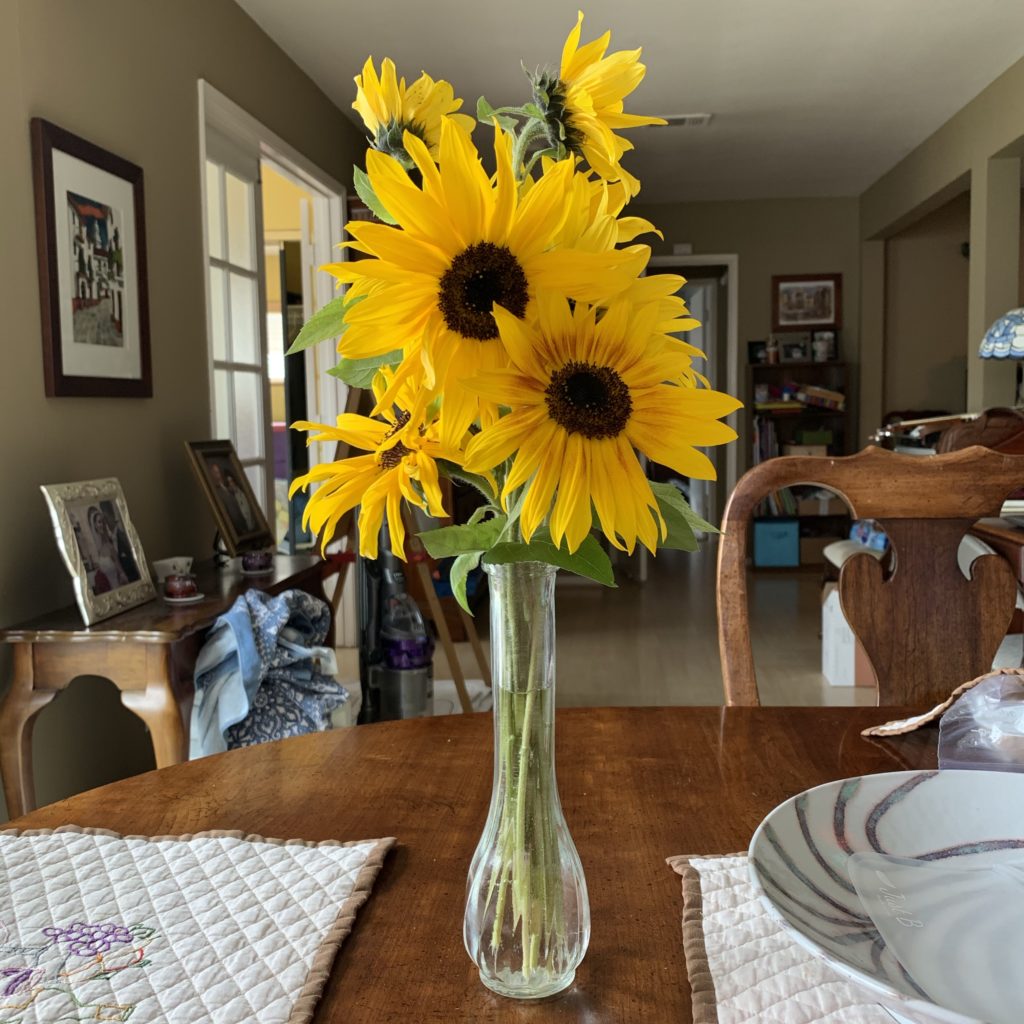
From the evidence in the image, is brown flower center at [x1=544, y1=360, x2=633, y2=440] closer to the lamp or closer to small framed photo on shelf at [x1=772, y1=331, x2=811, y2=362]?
the lamp

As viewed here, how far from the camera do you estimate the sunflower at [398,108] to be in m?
0.56

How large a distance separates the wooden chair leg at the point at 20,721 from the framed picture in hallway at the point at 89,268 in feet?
2.10

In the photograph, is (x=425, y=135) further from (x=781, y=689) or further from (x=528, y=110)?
(x=781, y=689)

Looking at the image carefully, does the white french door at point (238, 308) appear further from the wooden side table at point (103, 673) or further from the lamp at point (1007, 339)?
the lamp at point (1007, 339)

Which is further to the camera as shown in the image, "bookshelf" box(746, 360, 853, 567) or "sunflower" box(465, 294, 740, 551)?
"bookshelf" box(746, 360, 853, 567)

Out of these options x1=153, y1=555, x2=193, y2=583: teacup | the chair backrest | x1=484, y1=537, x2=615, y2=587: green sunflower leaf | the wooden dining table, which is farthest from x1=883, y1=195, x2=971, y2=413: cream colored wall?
x1=484, y1=537, x2=615, y2=587: green sunflower leaf

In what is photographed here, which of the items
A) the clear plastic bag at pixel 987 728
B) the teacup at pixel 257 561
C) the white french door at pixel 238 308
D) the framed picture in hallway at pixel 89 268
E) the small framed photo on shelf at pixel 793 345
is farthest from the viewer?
the small framed photo on shelf at pixel 793 345

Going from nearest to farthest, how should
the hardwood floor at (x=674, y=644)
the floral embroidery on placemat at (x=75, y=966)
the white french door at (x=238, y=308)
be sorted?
1. the floral embroidery on placemat at (x=75, y=966)
2. the white french door at (x=238, y=308)
3. the hardwood floor at (x=674, y=644)

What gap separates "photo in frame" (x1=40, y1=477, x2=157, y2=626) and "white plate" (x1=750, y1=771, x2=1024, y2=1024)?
1752mm

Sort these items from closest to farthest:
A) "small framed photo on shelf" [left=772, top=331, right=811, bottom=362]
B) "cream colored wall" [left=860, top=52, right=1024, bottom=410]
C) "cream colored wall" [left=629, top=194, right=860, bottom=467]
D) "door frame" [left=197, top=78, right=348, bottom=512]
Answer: "door frame" [left=197, top=78, right=348, bottom=512]
"cream colored wall" [left=860, top=52, right=1024, bottom=410]
"cream colored wall" [left=629, top=194, right=860, bottom=467]
"small framed photo on shelf" [left=772, top=331, right=811, bottom=362]

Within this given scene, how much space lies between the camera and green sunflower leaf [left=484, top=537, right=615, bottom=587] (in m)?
0.50

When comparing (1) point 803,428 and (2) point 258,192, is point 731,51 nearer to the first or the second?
(2) point 258,192

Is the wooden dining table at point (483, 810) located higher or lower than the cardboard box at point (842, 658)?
higher

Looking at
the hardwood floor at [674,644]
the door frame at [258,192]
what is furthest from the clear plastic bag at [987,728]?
the hardwood floor at [674,644]
